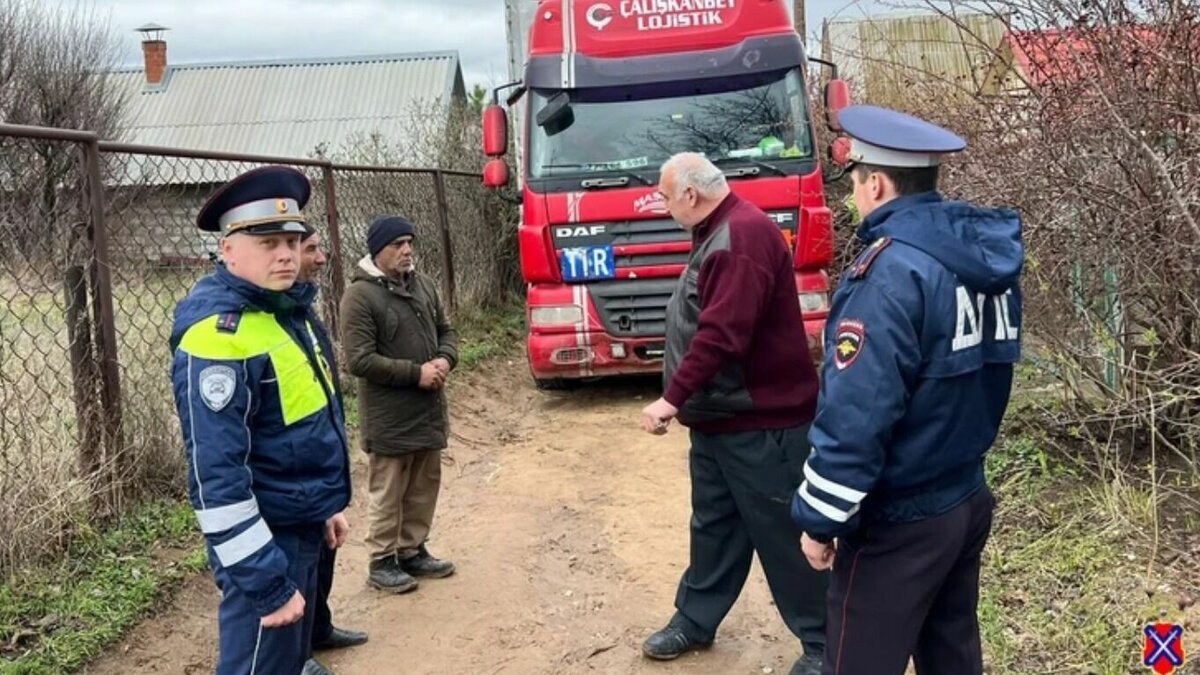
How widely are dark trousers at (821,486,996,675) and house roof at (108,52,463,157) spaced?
2323 cm

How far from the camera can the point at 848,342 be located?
7.72 ft

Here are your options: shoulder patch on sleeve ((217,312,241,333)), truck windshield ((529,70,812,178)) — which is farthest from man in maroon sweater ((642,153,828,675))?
truck windshield ((529,70,812,178))

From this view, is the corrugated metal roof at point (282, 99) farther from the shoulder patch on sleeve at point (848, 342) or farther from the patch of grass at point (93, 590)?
the shoulder patch on sleeve at point (848, 342)

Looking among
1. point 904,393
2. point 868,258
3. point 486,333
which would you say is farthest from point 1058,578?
point 486,333

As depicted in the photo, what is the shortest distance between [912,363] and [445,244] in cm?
885

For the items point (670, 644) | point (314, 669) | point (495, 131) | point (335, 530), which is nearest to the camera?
point (335, 530)

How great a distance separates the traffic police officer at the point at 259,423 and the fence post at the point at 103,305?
1911 millimetres

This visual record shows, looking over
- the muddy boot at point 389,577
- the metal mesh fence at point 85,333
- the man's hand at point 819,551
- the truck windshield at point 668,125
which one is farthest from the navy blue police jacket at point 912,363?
the truck windshield at point 668,125

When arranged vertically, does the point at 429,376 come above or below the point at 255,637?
above

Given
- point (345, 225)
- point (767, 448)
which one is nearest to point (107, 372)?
point (767, 448)

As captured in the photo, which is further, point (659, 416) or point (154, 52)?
point (154, 52)

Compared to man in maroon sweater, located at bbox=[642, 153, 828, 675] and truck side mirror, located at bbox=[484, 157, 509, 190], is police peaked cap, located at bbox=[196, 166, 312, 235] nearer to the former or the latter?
man in maroon sweater, located at bbox=[642, 153, 828, 675]

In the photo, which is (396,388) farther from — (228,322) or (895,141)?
(895,141)

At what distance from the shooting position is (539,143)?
747 centimetres
